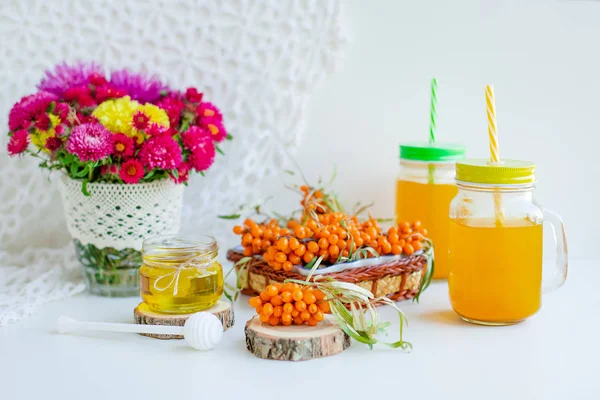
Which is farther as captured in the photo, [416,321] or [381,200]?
[381,200]

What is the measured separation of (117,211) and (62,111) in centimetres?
19

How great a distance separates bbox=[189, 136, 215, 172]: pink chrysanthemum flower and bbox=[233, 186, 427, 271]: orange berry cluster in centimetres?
13

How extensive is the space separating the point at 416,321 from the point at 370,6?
26.7 inches

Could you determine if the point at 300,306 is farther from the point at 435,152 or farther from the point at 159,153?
the point at 435,152

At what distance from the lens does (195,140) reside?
119cm

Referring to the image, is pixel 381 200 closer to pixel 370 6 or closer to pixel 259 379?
pixel 370 6

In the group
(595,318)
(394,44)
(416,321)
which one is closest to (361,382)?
(416,321)

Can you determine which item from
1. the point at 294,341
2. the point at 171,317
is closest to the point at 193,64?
the point at 171,317

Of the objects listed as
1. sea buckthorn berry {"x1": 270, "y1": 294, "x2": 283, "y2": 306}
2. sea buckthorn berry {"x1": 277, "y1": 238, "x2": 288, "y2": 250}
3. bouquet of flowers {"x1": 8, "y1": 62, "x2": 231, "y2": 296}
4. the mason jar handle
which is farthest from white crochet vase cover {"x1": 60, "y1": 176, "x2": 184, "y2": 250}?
the mason jar handle

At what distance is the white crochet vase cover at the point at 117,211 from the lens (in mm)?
1192

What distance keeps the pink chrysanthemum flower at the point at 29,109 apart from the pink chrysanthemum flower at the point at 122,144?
15 centimetres

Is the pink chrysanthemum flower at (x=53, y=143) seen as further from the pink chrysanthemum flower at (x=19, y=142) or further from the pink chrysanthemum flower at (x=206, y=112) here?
the pink chrysanthemum flower at (x=206, y=112)

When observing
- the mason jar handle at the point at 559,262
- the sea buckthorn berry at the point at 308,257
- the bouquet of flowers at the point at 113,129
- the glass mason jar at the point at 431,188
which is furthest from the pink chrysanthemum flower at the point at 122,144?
the mason jar handle at the point at 559,262

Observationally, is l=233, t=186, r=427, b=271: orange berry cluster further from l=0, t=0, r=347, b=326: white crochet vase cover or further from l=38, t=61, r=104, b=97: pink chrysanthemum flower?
l=38, t=61, r=104, b=97: pink chrysanthemum flower
